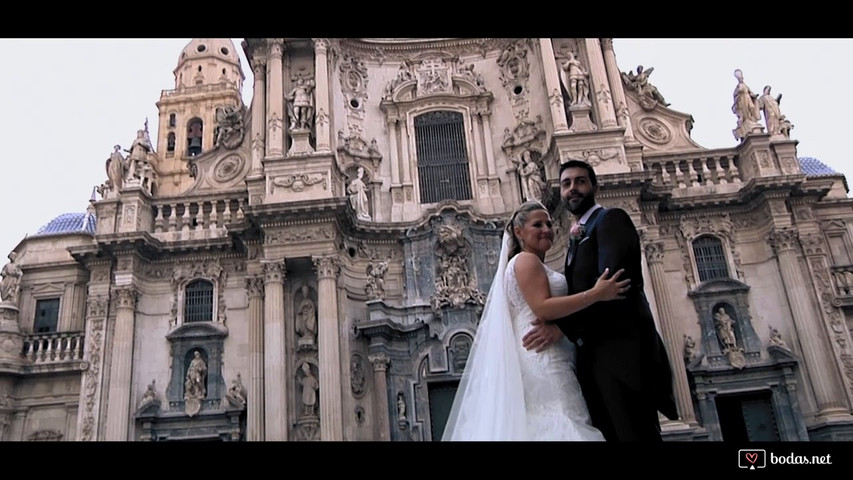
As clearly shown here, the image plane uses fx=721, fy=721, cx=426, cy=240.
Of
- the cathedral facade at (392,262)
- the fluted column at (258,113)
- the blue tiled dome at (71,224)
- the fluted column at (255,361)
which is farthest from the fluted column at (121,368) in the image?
the blue tiled dome at (71,224)

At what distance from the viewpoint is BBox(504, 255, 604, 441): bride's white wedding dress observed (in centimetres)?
429

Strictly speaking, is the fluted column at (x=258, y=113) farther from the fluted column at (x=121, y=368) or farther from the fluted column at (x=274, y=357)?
the fluted column at (x=121, y=368)

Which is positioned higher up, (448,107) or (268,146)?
(448,107)

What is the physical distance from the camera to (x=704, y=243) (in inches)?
Result: 829

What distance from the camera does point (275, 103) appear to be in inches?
886

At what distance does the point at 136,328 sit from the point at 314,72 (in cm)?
969

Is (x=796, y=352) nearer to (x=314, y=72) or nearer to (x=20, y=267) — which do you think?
(x=314, y=72)

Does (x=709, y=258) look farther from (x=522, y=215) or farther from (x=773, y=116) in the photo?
(x=522, y=215)

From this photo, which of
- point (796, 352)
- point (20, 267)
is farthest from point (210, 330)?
point (796, 352)

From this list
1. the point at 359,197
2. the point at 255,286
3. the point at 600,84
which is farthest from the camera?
the point at 600,84

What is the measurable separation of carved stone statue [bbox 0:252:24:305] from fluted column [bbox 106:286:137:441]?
498cm

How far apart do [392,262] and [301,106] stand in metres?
5.60

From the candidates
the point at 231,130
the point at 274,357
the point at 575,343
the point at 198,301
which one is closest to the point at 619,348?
the point at 575,343

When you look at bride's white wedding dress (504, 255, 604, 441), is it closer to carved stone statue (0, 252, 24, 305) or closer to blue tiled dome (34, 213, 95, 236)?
carved stone statue (0, 252, 24, 305)
